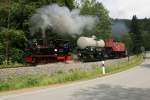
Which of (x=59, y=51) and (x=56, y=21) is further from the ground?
(x=56, y=21)

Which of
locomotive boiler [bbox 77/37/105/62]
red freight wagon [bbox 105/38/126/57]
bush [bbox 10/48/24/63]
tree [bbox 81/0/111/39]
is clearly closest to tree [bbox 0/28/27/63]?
bush [bbox 10/48/24/63]

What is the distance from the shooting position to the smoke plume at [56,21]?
35594mm

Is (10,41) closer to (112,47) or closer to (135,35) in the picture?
(112,47)

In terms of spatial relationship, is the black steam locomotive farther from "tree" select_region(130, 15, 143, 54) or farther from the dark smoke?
"tree" select_region(130, 15, 143, 54)

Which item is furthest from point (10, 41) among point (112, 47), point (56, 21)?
point (112, 47)

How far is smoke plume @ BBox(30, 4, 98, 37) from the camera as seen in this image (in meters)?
35.6

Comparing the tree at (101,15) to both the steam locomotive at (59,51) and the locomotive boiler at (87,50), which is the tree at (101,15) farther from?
the steam locomotive at (59,51)

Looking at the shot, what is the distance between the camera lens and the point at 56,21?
119ft

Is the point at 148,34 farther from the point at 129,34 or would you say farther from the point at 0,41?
the point at 0,41

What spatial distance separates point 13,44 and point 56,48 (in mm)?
9667

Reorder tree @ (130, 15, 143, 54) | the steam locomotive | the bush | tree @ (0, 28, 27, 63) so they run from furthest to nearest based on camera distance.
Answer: tree @ (130, 15, 143, 54), the bush, tree @ (0, 28, 27, 63), the steam locomotive

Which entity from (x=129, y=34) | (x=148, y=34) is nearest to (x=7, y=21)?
(x=129, y=34)

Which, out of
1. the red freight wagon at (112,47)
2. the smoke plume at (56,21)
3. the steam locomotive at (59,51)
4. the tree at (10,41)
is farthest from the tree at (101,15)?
the smoke plume at (56,21)

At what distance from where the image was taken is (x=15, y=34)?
133 feet
